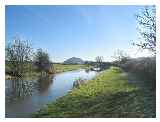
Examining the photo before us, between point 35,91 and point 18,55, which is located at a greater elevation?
point 18,55

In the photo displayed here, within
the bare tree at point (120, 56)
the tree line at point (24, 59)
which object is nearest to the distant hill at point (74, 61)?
the tree line at point (24, 59)

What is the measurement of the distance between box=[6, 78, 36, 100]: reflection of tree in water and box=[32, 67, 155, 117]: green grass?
0.25 m

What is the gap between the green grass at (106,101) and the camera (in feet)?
13.1

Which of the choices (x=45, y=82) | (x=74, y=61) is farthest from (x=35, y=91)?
(x=74, y=61)

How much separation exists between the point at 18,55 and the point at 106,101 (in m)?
1.01

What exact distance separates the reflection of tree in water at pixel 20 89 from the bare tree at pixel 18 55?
0.30 feet


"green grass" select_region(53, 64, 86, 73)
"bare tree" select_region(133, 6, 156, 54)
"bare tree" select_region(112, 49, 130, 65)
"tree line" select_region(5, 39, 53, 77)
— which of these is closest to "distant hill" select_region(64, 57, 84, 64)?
"green grass" select_region(53, 64, 86, 73)

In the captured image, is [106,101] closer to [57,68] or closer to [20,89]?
[57,68]

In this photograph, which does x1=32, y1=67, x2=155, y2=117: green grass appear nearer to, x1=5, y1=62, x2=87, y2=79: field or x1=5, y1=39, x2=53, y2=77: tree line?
x1=5, y1=62, x2=87, y2=79: field

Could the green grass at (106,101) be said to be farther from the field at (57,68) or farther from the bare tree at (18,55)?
the bare tree at (18,55)

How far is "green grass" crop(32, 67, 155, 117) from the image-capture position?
3.99m

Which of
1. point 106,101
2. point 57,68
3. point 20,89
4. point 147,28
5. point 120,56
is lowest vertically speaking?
point 106,101

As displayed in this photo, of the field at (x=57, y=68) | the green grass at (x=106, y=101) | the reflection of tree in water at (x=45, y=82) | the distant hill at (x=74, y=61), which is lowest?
the green grass at (x=106, y=101)

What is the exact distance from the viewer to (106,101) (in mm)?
4047
